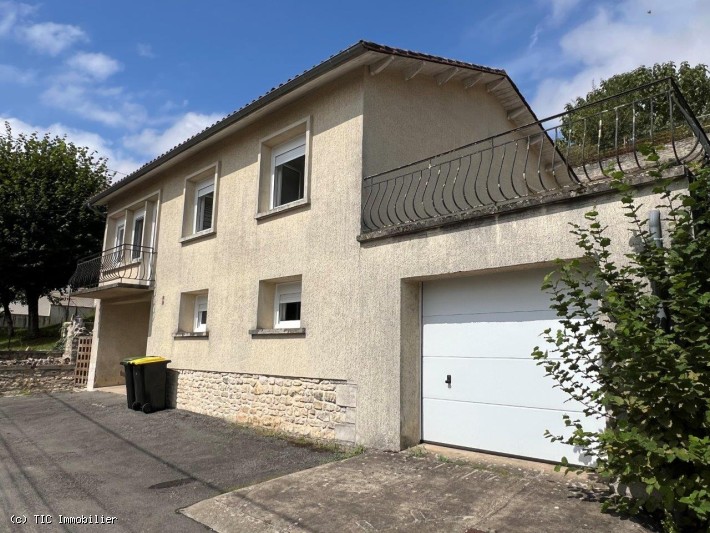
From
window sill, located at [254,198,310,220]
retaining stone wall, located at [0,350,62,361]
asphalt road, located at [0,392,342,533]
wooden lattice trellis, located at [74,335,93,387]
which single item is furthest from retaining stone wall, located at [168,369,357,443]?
retaining stone wall, located at [0,350,62,361]

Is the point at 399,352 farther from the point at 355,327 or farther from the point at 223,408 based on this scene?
the point at 223,408

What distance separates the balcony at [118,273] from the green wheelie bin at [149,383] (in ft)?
7.86

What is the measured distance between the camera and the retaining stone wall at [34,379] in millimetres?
13617

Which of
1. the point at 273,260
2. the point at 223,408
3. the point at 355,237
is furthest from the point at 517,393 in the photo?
the point at 223,408

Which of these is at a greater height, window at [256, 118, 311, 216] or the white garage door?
window at [256, 118, 311, 216]

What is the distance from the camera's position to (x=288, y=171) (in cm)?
905

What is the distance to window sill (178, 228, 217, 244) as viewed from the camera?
10.1m

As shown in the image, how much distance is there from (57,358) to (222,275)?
9021mm

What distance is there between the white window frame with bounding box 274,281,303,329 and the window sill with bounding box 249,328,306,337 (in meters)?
0.28

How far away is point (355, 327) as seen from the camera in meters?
6.71

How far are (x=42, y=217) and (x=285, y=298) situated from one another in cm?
1640

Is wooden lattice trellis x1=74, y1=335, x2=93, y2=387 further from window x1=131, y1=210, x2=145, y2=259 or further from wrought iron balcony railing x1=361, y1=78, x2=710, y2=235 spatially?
wrought iron balcony railing x1=361, y1=78, x2=710, y2=235

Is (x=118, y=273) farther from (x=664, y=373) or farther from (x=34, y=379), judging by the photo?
(x=664, y=373)

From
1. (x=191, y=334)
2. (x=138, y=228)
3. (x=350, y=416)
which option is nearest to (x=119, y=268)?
(x=138, y=228)
